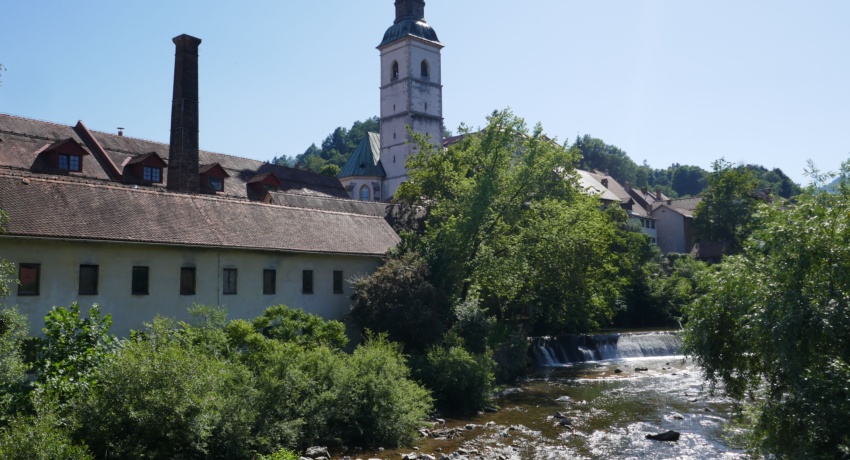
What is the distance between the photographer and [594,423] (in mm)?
22844

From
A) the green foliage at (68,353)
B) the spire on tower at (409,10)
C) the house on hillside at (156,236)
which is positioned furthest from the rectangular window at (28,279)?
the spire on tower at (409,10)

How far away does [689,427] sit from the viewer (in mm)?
22250

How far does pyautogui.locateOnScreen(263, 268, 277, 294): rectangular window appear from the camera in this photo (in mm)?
27703

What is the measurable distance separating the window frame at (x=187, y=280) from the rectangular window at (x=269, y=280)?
10.2 feet

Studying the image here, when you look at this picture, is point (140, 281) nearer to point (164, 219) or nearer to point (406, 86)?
point (164, 219)

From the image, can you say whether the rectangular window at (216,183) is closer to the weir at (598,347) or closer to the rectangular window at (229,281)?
the rectangular window at (229,281)

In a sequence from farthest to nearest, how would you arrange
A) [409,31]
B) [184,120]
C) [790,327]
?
[409,31], [184,120], [790,327]

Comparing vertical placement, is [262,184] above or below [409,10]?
below

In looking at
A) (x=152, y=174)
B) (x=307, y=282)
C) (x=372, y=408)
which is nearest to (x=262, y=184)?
(x=152, y=174)

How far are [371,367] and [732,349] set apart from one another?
32.6 feet

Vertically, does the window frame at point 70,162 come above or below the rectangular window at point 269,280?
above

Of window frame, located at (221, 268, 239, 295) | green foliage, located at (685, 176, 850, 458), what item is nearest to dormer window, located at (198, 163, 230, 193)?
window frame, located at (221, 268, 239, 295)

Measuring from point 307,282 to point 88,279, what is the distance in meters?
8.94

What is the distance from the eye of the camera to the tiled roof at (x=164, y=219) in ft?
72.4
